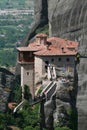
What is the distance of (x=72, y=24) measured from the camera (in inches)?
2948

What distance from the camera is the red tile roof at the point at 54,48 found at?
63.3 metres

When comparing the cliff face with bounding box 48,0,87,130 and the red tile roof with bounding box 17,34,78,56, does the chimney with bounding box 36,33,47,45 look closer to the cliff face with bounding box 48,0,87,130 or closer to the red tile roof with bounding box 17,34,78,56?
the red tile roof with bounding box 17,34,78,56

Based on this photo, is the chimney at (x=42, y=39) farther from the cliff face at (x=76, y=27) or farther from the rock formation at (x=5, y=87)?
the rock formation at (x=5, y=87)

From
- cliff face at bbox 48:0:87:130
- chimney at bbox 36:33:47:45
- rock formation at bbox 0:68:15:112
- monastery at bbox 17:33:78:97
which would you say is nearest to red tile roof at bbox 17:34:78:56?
monastery at bbox 17:33:78:97

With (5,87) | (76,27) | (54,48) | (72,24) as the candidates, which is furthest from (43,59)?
(72,24)

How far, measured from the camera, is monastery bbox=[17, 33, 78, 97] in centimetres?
6269

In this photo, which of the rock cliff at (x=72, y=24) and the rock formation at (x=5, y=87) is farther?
the rock formation at (x=5, y=87)

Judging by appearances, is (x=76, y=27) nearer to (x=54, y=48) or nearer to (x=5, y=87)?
(x=54, y=48)

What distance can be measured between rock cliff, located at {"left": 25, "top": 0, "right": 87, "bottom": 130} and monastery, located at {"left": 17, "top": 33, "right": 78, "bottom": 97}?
1494 mm

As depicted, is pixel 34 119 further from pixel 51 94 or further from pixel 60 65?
pixel 60 65

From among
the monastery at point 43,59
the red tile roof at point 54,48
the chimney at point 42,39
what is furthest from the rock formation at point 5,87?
the chimney at point 42,39

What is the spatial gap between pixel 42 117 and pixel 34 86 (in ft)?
16.7

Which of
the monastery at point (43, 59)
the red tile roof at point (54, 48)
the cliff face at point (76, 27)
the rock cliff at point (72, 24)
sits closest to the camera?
the cliff face at point (76, 27)

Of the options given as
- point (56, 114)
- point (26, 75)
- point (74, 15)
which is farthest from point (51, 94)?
point (74, 15)
